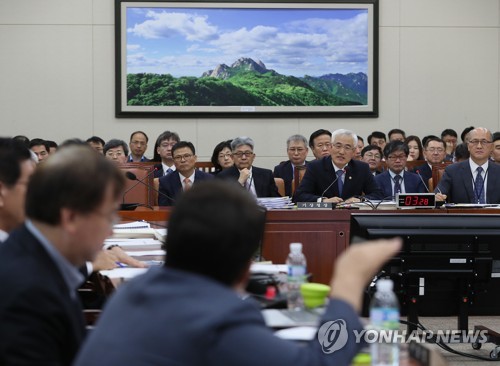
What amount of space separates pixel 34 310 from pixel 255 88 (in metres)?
8.68

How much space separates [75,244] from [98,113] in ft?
27.9

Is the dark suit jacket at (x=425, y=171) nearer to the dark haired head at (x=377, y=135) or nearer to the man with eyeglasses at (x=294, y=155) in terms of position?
the man with eyeglasses at (x=294, y=155)

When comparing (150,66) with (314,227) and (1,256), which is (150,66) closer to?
(314,227)

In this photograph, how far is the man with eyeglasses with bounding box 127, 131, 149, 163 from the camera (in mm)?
9211

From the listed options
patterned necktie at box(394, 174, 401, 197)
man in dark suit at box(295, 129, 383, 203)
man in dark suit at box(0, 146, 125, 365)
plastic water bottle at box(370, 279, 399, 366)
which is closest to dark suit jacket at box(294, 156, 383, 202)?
man in dark suit at box(295, 129, 383, 203)

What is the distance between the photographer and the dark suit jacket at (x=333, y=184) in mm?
6555

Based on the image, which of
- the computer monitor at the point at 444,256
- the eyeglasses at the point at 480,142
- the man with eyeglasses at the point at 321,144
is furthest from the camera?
the man with eyeglasses at the point at 321,144

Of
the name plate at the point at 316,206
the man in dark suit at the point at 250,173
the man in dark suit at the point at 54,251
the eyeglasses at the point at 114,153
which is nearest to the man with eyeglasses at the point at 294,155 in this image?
the man in dark suit at the point at 250,173

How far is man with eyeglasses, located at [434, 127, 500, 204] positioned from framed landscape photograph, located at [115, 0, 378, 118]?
3551 mm

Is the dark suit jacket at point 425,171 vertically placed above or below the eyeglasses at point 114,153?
below

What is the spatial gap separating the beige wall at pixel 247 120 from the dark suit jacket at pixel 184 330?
8.71 meters

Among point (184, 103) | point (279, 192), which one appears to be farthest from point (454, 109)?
point (279, 192)

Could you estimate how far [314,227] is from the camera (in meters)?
5.50

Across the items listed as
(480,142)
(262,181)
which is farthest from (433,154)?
(262,181)
